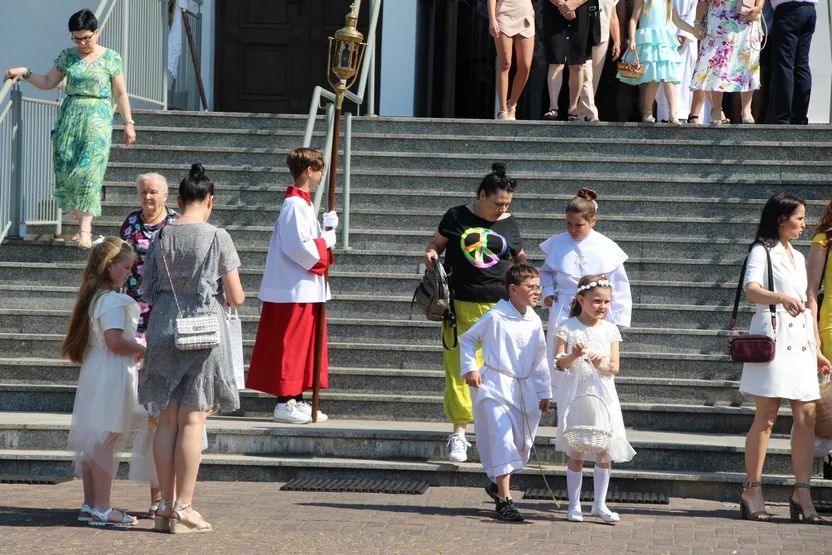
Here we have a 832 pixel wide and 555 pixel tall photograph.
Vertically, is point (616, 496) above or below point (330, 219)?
below

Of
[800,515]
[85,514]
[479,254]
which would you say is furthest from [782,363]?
[85,514]

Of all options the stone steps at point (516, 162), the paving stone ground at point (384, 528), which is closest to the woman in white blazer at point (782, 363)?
the paving stone ground at point (384, 528)

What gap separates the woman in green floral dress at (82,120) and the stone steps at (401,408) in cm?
166

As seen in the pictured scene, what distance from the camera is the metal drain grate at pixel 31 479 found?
7949mm

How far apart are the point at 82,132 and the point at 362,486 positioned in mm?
4100

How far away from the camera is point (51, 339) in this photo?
9555mm

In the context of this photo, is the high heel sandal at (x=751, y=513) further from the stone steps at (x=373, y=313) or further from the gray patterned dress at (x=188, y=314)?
the gray patterned dress at (x=188, y=314)

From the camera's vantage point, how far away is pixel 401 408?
29.3 ft

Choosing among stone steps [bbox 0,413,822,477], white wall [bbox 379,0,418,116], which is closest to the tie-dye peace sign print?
stone steps [bbox 0,413,822,477]

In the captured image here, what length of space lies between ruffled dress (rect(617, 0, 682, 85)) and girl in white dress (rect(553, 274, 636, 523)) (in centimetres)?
519

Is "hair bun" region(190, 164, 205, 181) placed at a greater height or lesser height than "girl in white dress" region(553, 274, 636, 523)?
greater

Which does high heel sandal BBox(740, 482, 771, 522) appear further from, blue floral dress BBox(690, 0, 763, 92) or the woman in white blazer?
blue floral dress BBox(690, 0, 763, 92)

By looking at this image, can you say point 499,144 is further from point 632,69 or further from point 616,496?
point 616,496

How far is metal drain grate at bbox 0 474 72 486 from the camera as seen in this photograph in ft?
26.1
